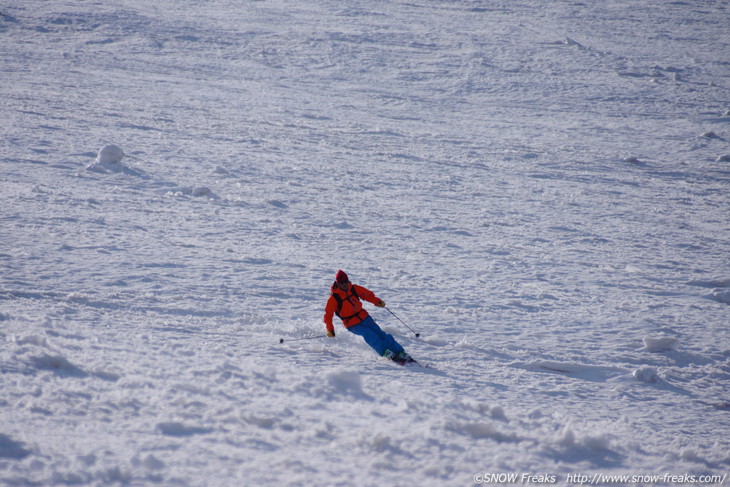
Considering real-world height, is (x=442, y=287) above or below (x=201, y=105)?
below

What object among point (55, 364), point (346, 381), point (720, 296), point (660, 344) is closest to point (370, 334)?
point (346, 381)

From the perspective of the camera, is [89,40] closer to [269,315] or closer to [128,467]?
[269,315]

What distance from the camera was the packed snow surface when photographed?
4180 millimetres

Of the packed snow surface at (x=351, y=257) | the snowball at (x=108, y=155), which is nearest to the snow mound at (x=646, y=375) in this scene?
the packed snow surface at (x=351, y=257)

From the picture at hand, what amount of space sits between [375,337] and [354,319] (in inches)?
12.5

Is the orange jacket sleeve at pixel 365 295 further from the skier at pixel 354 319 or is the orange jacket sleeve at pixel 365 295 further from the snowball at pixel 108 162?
the snowball at pixel 108 162

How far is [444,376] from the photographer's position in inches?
229

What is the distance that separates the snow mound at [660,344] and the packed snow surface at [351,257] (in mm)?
43

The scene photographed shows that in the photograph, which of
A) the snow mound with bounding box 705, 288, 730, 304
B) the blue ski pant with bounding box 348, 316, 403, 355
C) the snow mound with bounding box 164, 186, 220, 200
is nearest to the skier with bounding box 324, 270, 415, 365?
the blue ski pant with bounding box 348, 316, 403, 355

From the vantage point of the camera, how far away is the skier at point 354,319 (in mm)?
6047

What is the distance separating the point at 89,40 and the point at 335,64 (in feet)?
31.1

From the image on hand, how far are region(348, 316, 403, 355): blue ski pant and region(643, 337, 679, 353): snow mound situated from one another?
10.4ft

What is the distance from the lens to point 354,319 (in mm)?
6227

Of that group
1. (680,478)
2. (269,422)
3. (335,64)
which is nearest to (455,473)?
(269,422)
